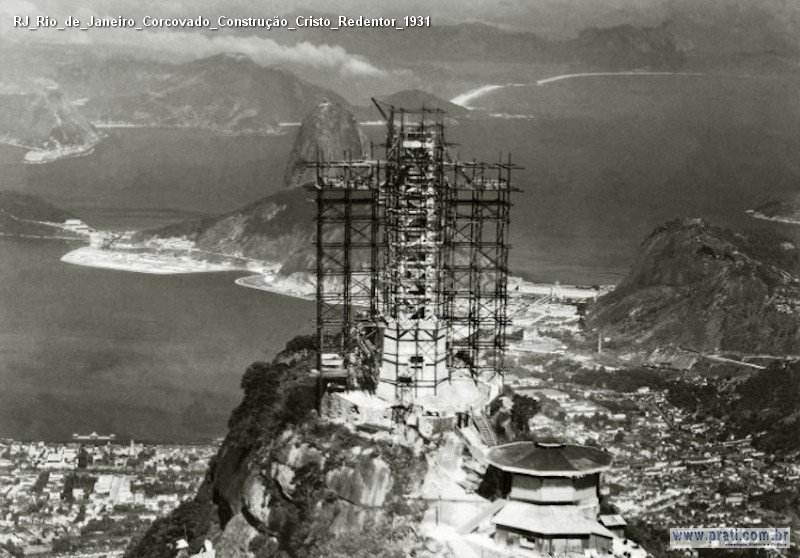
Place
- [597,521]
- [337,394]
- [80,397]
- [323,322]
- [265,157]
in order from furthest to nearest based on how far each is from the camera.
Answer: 1. [265,157]
2. [80,397]
3. [323,322]
4. [337,394]
5. [597,521]

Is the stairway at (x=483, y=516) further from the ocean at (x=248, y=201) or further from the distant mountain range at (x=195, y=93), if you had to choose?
the distant mountain range at (x=195, y=93)

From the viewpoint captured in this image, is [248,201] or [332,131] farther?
[248,201]

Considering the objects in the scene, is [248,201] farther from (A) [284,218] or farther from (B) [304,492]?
(B) [304,492]

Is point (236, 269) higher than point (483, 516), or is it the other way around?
point (483, 516)

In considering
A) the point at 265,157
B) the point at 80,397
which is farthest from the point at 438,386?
the point at 265,157

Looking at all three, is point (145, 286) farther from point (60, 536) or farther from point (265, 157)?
point (60, 536)

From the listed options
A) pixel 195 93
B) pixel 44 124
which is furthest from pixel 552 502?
pixel 195 93
